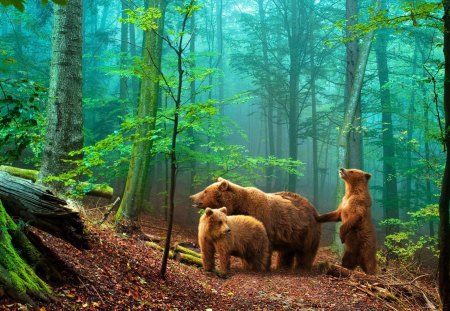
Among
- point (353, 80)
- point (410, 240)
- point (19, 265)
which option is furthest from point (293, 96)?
point (19, 265)

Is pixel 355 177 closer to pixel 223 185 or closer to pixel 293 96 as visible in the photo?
pixel 223 185

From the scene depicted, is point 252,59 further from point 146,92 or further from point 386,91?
point 146,92

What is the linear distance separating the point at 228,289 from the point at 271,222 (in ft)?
7.33

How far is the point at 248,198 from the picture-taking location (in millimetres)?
8258

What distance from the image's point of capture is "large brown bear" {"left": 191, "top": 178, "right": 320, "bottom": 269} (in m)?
8.16

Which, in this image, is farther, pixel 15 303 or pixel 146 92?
pixel 146 92

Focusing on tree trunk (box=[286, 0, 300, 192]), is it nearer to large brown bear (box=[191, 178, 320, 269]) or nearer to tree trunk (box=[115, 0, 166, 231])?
tree trunk (box=[115, 0, 166, 231])

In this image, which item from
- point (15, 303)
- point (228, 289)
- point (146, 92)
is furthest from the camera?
point (146, 92)

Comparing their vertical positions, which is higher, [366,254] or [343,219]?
[343,219]

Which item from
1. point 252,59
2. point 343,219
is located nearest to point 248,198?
point 343,219

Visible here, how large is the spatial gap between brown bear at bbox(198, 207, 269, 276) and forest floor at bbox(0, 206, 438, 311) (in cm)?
26

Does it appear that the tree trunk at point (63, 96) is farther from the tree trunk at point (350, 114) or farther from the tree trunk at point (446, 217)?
the tree trunk at point (350, 114)

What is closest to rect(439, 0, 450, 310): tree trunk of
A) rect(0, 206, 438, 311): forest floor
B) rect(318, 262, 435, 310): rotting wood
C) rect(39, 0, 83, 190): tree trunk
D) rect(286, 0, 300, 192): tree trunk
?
rect(0, 206, 438, 311): forest floor

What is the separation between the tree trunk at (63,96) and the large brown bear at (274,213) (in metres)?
2.79
